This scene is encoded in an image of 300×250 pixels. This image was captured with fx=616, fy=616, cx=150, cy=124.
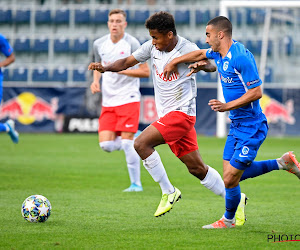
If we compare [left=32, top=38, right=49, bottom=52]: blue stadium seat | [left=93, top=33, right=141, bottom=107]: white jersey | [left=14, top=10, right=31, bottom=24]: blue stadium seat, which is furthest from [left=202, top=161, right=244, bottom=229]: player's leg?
[left=14, top=10, right=31, bottom=24]: blue stadium seat

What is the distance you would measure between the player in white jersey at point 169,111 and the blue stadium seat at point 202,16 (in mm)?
20637

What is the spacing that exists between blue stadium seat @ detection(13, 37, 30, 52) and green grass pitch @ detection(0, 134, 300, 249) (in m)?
14.4

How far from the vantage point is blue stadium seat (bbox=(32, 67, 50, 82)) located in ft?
86.7

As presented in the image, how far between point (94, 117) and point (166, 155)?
323 inches

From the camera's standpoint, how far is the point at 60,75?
2644 centimetres

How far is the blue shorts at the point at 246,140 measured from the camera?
5.75m

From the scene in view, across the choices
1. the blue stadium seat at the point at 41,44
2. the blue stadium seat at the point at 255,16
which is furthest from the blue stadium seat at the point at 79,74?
the blue stadium seat at the point at 255,16

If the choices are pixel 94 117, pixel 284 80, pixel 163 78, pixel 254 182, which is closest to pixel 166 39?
pixel 163 78

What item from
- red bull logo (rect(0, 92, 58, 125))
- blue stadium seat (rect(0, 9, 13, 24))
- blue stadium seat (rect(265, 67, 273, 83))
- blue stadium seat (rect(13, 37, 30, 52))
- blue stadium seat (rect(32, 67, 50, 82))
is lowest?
red bull logo (rect(0, 92, 58, 125))

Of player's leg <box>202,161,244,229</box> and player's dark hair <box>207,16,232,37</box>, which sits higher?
player's dark hair <box>207,16,232,37</box>

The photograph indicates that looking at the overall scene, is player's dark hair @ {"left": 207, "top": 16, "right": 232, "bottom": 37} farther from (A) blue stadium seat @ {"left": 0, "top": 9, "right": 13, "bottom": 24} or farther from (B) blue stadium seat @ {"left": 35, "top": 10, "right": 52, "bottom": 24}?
(A) blue stadium seat @ {"left": 0, "top": 9, "right": 13, "bottom": 24}

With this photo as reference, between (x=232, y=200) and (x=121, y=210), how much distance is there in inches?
66.1

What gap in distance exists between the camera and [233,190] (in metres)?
5.90

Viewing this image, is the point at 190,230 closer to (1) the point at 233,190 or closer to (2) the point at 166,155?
(1) the point at 233,190
